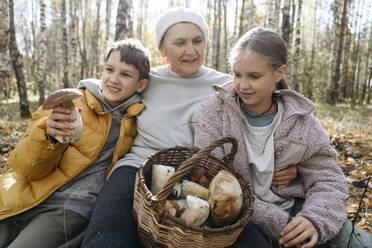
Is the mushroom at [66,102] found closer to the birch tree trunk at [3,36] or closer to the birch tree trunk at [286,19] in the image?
the birch tree trunk at [3,36]

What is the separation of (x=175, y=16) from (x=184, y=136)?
41.7 inches

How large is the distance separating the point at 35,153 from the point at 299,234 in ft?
5.88

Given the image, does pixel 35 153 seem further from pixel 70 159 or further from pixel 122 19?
pixel 122 19

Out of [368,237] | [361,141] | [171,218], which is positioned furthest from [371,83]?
[171,218]

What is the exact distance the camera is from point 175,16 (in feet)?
7.89

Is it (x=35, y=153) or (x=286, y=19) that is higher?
(x=286, y=19)

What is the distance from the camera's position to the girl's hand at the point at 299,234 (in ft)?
5.51

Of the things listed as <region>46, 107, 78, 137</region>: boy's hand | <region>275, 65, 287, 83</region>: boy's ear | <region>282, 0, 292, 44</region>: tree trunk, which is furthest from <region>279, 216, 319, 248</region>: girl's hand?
<region>282, 0, 292, 44</region>: tree trunk

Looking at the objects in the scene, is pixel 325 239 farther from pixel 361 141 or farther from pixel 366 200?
pixel 361 141

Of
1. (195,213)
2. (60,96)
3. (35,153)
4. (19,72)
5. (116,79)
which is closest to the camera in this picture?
(195,213)

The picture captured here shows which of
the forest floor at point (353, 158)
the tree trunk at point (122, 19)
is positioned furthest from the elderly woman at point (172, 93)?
the tree trunk at point (122, 19)

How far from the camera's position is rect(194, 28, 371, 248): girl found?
1829 mm

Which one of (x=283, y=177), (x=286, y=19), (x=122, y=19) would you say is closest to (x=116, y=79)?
(x=283, y=177)

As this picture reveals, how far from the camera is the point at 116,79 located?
7.37 feet
